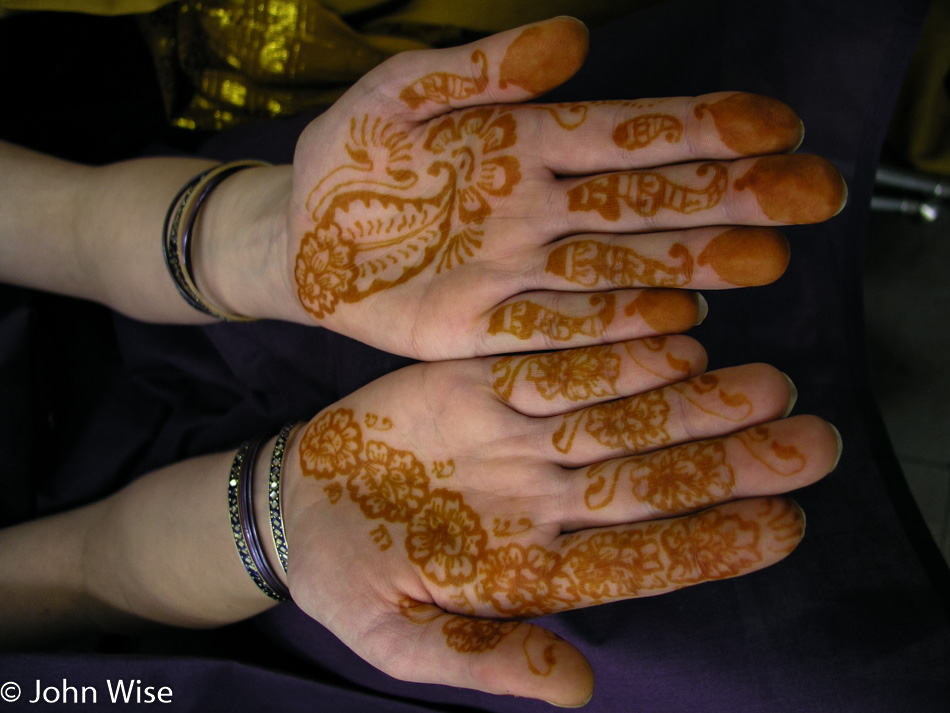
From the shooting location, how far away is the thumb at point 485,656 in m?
0.63

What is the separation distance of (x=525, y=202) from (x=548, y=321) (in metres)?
0.15

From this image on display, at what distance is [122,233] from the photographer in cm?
104

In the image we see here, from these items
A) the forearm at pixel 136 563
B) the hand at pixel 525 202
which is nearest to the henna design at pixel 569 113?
the hand at pixel 525 202

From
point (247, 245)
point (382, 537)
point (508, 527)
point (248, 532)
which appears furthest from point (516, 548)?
point (247, 245)

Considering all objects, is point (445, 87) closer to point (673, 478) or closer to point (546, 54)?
point (546, 54)

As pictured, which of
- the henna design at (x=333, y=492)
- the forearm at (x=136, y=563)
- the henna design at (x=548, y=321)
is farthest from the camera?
the forearm at (x=136, y=563)

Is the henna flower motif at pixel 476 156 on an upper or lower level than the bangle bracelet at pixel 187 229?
upper

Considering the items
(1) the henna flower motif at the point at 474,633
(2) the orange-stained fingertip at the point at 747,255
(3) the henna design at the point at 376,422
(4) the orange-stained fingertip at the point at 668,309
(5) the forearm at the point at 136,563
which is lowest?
(5) the forearm at the point at 136,563

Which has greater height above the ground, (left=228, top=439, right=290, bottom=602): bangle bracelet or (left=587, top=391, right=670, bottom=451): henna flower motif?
(left=587, top=391, right=670, bottom=451): henna flower motif

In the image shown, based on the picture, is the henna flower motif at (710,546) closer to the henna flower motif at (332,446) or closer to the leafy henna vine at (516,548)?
the leafy henna vine at (516,548)

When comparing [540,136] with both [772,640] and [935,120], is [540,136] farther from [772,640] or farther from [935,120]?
[935,120]

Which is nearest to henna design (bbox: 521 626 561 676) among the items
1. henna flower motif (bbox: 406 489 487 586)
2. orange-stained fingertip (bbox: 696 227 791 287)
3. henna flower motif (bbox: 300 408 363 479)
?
henna flower motif (bbox: 406 489 487 586)

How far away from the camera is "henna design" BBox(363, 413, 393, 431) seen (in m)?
0.82

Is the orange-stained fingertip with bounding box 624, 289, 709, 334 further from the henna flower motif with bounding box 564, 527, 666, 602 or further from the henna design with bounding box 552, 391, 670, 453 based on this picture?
the henna flower motif with bounding box 564, 527, 666, 602
